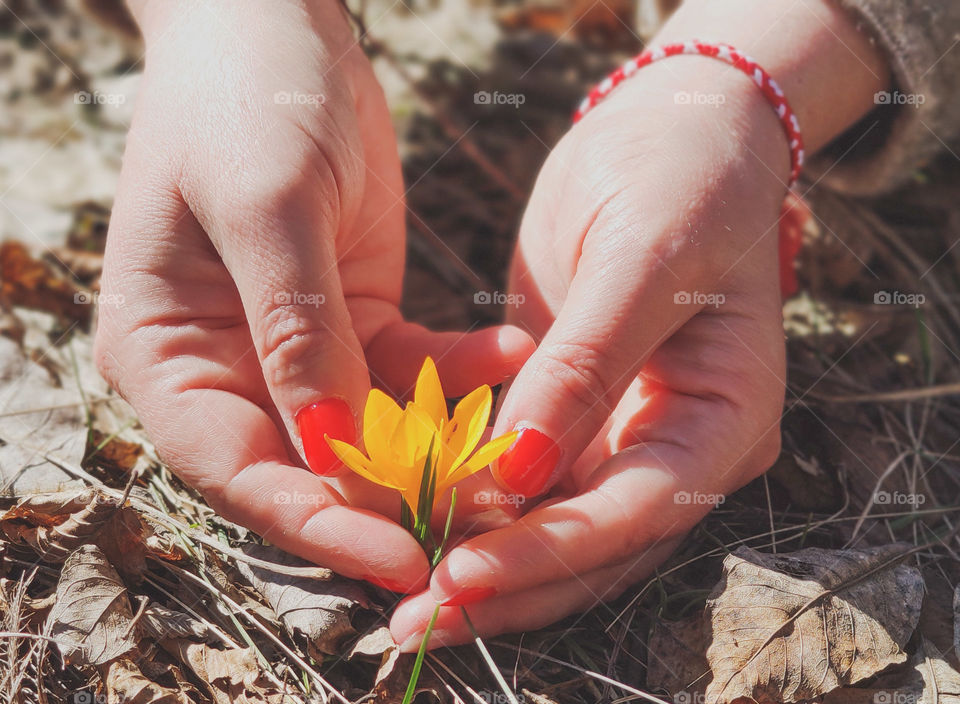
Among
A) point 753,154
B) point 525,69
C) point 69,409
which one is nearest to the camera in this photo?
point 753,154

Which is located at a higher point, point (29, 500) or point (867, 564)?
point (29, 500)

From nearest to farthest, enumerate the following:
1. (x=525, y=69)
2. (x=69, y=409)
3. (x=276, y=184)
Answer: (x=276, y=184), (x=69, y=409), (x=525, y=69)

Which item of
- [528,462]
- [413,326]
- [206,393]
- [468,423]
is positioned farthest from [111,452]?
[528,462]

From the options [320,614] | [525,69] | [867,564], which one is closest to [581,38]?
[525,69]

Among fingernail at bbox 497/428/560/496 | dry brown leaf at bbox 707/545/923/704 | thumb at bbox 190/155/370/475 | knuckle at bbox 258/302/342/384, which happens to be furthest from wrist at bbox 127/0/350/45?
dry brown leaf at bbox 707/545/923/704

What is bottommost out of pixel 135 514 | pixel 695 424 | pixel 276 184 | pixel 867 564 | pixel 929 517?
pixel 929 517

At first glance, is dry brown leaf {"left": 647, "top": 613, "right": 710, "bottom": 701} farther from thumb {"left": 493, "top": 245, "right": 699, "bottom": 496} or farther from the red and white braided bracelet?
the red and white braided bracelet

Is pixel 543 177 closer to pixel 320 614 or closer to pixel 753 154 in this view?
pixel 753 154
